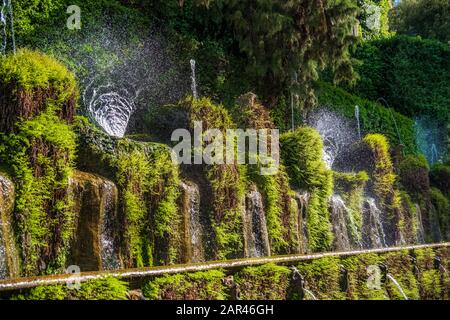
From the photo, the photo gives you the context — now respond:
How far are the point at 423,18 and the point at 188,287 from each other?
A: 3266 centimetres

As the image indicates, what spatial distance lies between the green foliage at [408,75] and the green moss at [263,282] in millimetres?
20262

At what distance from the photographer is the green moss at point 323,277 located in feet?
23.8

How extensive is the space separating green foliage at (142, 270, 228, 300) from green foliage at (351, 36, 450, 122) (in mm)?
21190

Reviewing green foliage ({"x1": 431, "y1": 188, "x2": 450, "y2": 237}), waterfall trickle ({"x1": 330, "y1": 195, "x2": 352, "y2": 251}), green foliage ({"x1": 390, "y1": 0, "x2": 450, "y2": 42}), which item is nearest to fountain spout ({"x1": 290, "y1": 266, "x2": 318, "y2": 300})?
waterfall trickle ({"x1": 330, "y1": 195, "x2": 352, "y2": 251})

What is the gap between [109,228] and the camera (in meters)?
7.21

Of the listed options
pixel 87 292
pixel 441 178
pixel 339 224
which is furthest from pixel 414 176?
pixel 87 292

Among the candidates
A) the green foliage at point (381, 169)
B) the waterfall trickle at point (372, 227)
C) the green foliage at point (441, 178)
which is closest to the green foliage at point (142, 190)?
the waterfall trickle at point (372, 227)

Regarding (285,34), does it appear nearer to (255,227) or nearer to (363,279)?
(255,227)

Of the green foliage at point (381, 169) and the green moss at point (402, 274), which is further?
the green foliage at point (381, 169)

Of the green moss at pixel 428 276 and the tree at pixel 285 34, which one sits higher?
the tree at pixel 285 34

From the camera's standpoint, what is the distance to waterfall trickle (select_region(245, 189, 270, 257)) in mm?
9227

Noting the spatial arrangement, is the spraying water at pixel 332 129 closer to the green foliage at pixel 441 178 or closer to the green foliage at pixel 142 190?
the green foliage at pixel 441 178

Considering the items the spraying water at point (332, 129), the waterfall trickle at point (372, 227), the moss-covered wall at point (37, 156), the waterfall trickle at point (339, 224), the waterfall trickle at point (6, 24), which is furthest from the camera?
the spraying water at point (332, 129)

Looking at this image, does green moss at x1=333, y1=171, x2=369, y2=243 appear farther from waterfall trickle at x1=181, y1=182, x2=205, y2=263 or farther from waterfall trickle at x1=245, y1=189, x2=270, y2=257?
waterfall trickle at x1=181, y1=182, x2=205, y2=263
